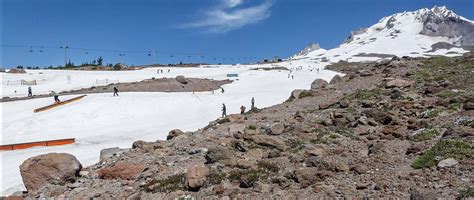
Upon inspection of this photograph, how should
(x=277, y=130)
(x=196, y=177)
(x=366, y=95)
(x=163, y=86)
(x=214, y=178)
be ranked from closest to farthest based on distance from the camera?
(x=196, y=177) < (x=214, y=178) < (x=277, y=130) < (x=366, y=95) < (x=163, y=86)

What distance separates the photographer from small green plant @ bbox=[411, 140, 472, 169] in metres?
11.4

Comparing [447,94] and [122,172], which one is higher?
[447,94]

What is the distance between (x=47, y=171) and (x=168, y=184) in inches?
190

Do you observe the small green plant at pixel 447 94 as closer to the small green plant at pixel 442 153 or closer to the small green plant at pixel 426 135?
the small green plant at pixel 426 135

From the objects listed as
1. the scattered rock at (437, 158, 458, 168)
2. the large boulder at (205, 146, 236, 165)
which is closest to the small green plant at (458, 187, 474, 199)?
the scattered rock at (437, 158, 458, 168)

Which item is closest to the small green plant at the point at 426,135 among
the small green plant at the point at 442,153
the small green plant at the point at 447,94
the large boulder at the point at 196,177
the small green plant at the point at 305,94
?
the small green plant at the point at 442,153

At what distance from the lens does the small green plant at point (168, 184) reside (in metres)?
12.3

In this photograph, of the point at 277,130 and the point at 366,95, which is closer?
the point at 277,130

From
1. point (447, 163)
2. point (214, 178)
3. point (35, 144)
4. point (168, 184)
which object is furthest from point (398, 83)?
point (35, 144)

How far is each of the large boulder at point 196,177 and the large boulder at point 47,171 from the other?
4.89 m

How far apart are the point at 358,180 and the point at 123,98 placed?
40.5 meters

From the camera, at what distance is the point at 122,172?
14.2 meters

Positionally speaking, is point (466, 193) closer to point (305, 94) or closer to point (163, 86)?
point (305, 94)

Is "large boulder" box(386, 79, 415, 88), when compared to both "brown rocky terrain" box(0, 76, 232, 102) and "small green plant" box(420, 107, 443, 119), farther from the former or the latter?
"brown rocky terrain" box(0, 76, 232, 102)
